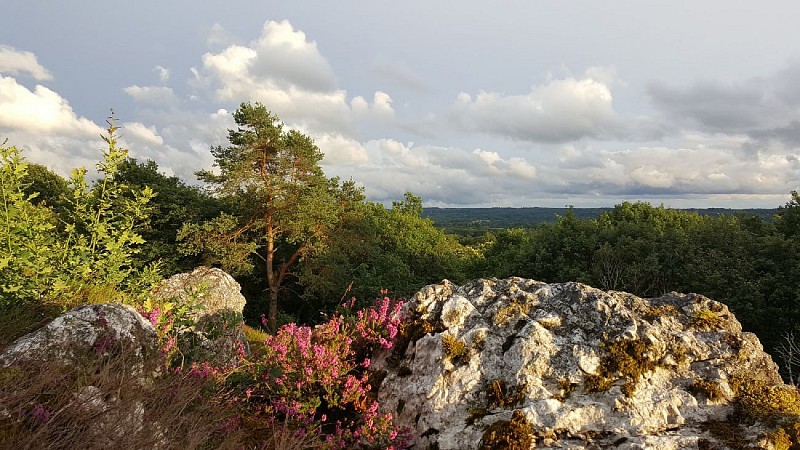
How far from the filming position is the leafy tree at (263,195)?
79.0ft

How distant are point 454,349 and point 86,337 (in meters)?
4.54

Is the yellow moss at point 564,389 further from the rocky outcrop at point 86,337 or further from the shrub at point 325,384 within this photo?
the rocky outcrop at point 86,337

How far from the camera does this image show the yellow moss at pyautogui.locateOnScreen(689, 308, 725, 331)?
6000 mm

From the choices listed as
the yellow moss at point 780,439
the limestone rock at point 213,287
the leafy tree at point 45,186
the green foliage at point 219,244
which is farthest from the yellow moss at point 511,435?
the leafy tree at point 45,186

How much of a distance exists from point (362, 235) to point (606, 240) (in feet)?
53.6

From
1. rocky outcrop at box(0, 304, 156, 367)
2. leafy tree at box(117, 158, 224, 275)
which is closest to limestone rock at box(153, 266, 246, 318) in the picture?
rocky outcrop at box(0, 304, 156, 367)

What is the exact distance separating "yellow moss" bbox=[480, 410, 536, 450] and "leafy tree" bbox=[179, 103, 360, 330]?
21.2 meters

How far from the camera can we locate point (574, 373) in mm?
5422

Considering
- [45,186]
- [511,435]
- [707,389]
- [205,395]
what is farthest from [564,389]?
[45,186]

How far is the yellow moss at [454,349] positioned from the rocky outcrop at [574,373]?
1 centimetres

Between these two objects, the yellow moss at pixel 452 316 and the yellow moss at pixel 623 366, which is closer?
the yellow moss at pixel 623 366

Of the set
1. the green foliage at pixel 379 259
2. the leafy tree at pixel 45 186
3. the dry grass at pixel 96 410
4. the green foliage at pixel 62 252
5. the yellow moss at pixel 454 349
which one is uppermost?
the leafy tree at pixel 45 186

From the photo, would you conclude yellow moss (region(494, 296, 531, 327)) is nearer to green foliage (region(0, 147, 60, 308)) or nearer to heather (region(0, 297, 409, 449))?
heather (region(0, 297, 409, 449))

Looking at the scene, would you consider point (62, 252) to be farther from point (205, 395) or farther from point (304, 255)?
point (304, 255)
